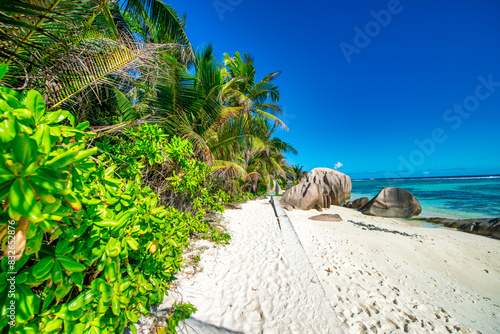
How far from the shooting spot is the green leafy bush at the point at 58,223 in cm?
59

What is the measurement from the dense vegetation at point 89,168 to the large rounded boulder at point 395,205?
8.87 metres

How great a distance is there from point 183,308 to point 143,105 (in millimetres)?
4566

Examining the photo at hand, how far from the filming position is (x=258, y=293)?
7.88 ft

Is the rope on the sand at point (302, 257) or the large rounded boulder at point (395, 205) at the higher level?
the large rounded boulder at point (395, 205)

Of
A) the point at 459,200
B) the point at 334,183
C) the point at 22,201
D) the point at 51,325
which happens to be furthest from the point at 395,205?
the point at 459,200

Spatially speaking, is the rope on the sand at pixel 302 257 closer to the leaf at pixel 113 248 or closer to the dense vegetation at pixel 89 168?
the dense vegetation at pixel 89 168

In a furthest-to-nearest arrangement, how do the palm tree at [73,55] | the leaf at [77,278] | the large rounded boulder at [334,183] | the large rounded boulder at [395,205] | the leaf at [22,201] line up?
1. the large rounded boulder at [334,183]
2. the large rounded boulder at [395,205]
3. the palm tree at [73,55]
4. the leaf at [77,278]
5. the leaf at [22,201]

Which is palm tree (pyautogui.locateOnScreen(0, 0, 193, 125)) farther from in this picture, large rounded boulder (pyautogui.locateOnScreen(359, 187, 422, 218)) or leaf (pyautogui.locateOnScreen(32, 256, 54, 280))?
large rounded boulder (pyautogui.locateOnScreen(359, 187, 422, 218))

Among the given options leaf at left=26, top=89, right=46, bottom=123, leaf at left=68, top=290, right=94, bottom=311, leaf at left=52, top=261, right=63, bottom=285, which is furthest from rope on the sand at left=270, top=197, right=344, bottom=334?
leaf at left=26, top=89, right=46, bottom=123

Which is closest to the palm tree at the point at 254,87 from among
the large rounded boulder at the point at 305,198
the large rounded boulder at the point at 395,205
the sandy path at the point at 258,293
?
the large rounded boulder at the point at 305,198

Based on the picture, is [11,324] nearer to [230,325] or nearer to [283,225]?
[230,325]

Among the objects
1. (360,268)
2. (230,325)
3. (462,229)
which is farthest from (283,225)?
(462,229)

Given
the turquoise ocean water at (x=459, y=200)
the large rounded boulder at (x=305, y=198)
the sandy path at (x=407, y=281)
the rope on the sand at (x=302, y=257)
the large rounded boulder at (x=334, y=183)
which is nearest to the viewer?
the rope on the sand at (x=302, y=257)

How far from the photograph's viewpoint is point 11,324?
78 cm
